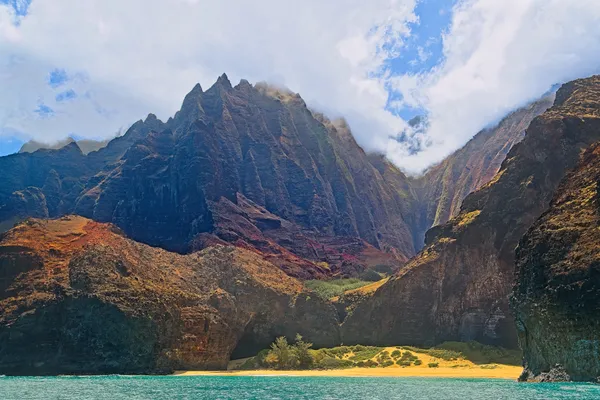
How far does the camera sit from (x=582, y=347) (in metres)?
58.0

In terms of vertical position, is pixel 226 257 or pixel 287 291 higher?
pixel 226 257

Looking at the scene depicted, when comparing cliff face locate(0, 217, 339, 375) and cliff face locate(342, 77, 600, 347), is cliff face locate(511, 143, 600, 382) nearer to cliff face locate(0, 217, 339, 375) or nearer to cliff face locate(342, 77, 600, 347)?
cliff face locate(342, 77, 600, 347)

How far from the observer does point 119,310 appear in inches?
3750

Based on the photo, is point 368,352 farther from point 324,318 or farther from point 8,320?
point 8,320

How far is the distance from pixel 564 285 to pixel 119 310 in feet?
227

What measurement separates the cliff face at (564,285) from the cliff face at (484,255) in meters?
35.8

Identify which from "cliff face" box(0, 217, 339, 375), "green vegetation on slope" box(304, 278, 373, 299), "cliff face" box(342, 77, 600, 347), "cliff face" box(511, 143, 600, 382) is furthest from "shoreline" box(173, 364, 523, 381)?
"green vegetation on slope" box(304, 278, 373, 299)

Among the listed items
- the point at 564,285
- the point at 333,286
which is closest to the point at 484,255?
the point at 564,285

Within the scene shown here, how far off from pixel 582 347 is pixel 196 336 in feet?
228

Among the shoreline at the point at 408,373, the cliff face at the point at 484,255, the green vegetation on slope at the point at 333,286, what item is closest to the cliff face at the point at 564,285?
the shoreline at the point at 408,373

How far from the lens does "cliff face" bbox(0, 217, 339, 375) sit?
93.2m

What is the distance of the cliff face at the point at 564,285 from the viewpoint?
188ft

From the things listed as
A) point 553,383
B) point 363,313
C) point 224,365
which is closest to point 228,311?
point 224,365

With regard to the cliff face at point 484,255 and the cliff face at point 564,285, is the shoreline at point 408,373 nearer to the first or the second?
the cliff face at point 484,255
